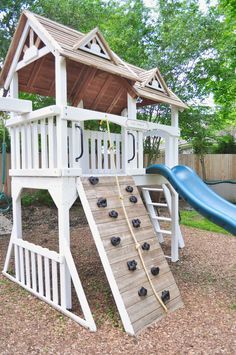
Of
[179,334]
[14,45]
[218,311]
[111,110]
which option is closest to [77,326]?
[179,334]

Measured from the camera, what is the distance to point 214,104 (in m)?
11.0

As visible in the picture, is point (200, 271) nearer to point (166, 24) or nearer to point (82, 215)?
point (82, 215)

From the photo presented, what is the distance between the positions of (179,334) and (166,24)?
8.72 m

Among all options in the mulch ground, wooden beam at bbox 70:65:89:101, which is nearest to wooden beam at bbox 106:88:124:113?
wooden beam at bbox 70:65:89:101

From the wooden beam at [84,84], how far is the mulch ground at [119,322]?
2735 mm

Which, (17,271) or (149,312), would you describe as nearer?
(149,312)

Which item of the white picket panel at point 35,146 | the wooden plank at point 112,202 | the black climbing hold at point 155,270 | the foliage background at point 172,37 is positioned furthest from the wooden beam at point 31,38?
the foliage background at point 172,37

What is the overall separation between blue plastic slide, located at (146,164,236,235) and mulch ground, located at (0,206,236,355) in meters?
0.98

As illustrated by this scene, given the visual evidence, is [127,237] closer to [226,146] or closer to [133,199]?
[133,199]

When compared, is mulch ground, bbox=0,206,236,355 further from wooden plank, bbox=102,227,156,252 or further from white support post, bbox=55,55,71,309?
wooden plank, bbox=102,227,156,252

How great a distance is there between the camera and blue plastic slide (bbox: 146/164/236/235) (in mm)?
3078

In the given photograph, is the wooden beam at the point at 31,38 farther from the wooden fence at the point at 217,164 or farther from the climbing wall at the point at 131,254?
the wooden fence at the point at 217,164

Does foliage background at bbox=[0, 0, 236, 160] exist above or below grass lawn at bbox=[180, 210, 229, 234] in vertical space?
above

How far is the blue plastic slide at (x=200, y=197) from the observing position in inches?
121
